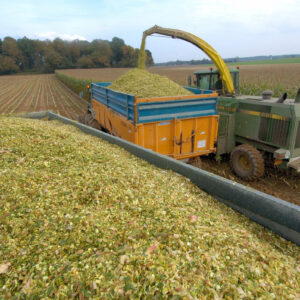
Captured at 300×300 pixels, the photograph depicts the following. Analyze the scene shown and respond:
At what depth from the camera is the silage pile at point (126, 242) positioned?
5.16ft

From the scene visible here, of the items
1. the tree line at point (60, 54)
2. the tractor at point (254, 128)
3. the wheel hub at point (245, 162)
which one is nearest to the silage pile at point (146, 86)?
the tractor at point (254, 128)

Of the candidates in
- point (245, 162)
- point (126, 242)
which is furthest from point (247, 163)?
point (126, 242)

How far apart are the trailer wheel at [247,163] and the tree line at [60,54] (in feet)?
210

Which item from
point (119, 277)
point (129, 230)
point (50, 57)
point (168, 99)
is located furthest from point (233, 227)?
point (50, 57)

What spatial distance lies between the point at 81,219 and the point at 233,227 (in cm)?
148

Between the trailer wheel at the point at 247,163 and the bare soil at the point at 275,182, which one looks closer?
the bare soil at the point at 275,182

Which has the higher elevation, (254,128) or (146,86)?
(146,86)

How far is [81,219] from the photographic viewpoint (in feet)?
6.90

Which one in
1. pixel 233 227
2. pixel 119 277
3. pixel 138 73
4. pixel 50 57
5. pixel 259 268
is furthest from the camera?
pixel 50 57

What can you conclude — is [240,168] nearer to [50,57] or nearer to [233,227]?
[233,227]

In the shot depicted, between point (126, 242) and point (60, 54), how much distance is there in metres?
92.0

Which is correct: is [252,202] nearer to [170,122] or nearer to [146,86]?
[170,122]

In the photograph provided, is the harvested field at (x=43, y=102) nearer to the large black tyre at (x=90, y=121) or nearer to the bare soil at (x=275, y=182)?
the large black tyre at (x=90, y=121)

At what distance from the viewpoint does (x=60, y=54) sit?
81000mm
